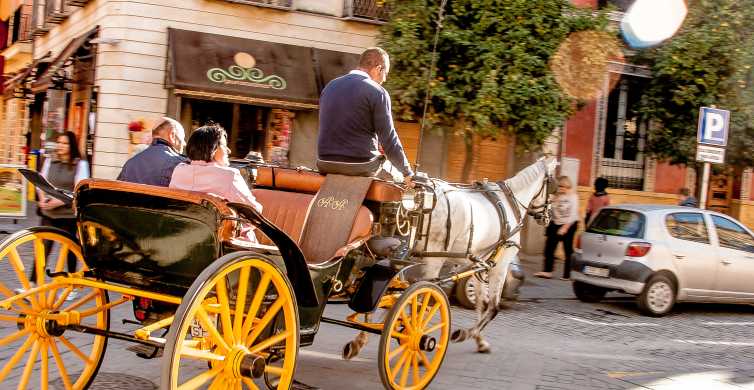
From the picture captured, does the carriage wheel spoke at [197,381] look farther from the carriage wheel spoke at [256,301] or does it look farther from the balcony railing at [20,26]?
the balcony railing at [20,26]

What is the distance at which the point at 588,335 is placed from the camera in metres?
9.30

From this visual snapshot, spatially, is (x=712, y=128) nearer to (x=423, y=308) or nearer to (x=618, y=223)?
(x=618, y=223)

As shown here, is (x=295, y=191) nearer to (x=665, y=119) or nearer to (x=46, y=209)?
(x=46, y=209)

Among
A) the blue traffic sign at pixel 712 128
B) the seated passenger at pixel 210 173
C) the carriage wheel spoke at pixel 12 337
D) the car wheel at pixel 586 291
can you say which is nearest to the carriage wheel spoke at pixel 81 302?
the carriage wheel spoke at pixel 12 337

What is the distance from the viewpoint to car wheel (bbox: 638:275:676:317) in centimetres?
1115

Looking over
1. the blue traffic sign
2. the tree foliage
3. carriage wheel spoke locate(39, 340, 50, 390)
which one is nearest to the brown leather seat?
carriage wheel spoke locate(39, 340, 50, 390)

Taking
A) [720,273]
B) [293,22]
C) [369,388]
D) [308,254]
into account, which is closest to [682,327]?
[720,273]

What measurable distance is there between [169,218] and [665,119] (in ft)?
49.5

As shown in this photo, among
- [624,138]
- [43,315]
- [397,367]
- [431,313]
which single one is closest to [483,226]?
[431,313]

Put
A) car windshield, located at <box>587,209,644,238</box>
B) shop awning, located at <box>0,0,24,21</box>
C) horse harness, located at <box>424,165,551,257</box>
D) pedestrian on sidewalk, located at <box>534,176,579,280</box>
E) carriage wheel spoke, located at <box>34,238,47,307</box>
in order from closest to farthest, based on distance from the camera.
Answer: carriage wheel spoke, located at <box>34,238,47,307</box>
horse harness, located at <box>424,165,551,257</box>
car windshield, located at <box>587,209,644,238</box>
pedestrian on sidewalk, located at <box>534,176,579,280</box>
shop awning, located at <box>0,0,24,21</box>

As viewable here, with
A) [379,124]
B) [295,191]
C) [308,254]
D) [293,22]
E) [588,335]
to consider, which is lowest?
[588,335]

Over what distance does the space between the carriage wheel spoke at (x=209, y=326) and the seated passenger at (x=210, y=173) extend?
2.56 ft

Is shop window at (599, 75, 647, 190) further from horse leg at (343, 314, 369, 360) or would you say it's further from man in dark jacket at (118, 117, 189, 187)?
man in dark jacket at (118, 117, 189, 187)

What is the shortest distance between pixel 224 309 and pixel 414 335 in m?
1.86
